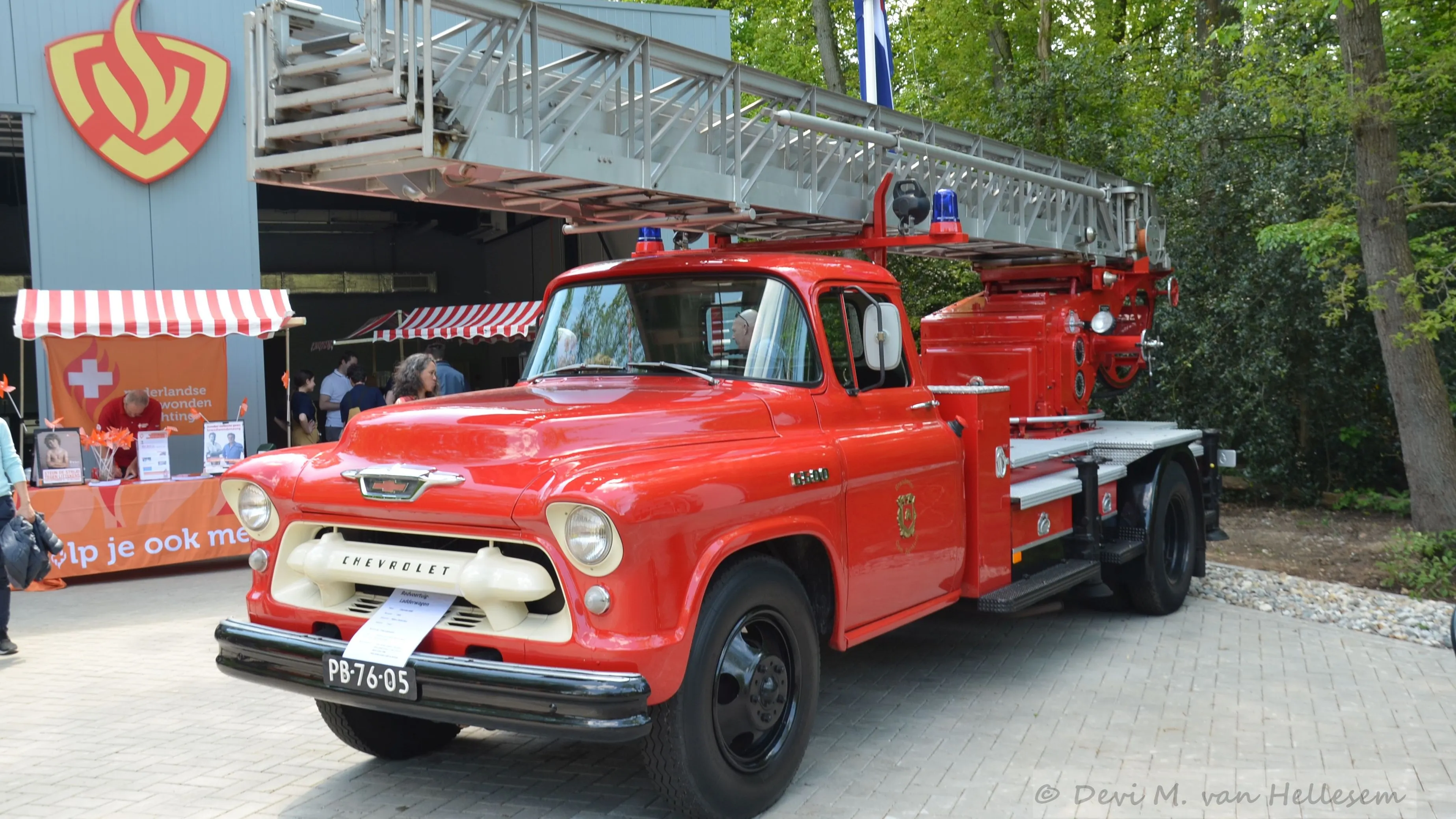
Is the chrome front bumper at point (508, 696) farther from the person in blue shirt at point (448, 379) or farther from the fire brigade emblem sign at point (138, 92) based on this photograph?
the fire brigade emblem sign at point (138, 92)

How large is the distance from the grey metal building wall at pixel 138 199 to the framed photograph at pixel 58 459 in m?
2.41

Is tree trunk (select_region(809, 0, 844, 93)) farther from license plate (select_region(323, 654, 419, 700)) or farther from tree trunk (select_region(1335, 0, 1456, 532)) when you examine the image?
license plate (select_region(323, 654, 419, 700))

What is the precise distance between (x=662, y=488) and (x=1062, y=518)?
156 inches

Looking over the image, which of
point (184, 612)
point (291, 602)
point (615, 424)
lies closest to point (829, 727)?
point (615, 424)

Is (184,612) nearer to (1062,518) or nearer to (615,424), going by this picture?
(615,424)

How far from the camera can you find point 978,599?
6.12 meters

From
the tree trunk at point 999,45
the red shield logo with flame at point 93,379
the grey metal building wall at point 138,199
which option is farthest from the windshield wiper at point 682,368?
the tree trunk at point 999,45

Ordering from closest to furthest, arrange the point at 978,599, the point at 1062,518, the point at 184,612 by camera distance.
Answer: the point at 978,599 → the point at 1062,518 → the point at 184,612

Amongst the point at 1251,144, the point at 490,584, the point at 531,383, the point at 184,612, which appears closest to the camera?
the point at 490,584

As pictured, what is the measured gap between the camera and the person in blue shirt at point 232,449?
11086 millimetres

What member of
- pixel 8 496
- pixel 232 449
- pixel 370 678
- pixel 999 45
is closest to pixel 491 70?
pixel 370 678

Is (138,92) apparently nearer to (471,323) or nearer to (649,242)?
(471,323)

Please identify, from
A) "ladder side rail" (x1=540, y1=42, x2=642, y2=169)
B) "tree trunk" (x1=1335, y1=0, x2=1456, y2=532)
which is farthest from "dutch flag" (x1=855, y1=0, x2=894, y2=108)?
"ladder side rail" (x1=540, y1=42, x2=642, y2=169)

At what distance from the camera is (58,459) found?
9.92 m
